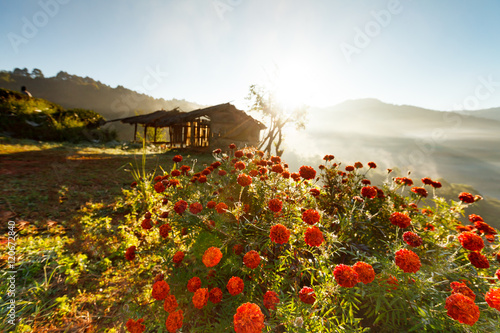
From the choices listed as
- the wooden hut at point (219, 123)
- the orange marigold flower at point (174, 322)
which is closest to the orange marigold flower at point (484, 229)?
the orange marigold flower at point (174, 322)

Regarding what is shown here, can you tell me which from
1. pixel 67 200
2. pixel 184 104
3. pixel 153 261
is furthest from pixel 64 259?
pixel 184 104

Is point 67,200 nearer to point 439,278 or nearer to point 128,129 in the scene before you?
point 439,278

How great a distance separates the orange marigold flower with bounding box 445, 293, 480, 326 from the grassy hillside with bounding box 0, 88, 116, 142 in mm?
20517

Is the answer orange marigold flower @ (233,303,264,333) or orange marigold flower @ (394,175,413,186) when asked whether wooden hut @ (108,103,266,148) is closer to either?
orange marigold flower @ (394,175,413,186)

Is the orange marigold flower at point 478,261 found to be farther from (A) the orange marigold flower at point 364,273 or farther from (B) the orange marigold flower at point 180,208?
(B) the orange marigold flower at point 180,208

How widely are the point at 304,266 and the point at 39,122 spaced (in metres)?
Result: 20.7

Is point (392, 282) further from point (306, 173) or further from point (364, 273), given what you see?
point (306, 173)

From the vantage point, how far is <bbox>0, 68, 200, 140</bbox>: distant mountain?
4475cm

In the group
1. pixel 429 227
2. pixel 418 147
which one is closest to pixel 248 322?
pixel 429 227

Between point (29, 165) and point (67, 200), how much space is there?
152 inches

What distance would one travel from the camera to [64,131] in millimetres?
14641

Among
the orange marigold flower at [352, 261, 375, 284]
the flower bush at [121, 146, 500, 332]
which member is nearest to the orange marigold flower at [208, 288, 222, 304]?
the flower bush at [121, 146, 500, 332]

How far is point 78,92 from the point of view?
50.0 metres

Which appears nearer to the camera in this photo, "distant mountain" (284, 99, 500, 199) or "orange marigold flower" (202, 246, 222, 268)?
"orange marigold flower" (202, 246, 222, 268)
